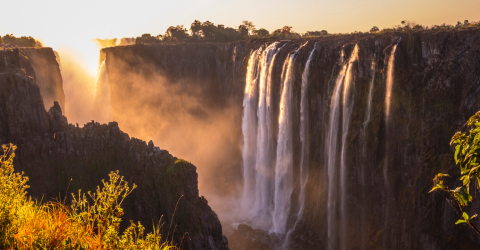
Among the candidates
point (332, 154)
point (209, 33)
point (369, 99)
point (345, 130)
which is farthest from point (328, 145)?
point (209, 33)

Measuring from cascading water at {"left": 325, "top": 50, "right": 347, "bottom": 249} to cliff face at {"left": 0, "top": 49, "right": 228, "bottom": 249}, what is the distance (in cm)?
993

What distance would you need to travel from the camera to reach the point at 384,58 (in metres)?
23.7

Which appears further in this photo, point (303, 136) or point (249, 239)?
point (303, 136)

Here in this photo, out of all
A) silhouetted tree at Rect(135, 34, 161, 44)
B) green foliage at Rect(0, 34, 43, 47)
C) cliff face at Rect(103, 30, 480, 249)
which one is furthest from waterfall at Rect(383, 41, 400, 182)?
green foliage at Rect(0, 34, 43, 47)

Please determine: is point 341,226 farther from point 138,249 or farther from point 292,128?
point 138,249

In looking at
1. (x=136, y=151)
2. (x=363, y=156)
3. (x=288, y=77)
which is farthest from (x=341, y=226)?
(x=136, y=151)

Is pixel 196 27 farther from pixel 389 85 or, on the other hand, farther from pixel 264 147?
pixel 389 85

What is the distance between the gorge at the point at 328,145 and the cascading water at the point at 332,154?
3.8 inches

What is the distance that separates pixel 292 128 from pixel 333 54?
859 centimetres

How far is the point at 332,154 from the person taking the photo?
2781 centimetres

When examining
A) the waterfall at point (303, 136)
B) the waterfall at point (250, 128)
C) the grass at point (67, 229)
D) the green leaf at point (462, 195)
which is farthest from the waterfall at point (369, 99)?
the green leaf at point (462, 195)

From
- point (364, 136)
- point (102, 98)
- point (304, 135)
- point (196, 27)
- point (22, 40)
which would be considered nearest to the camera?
point (364, 136)

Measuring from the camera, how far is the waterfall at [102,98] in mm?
56069

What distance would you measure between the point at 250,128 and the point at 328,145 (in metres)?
14.2
